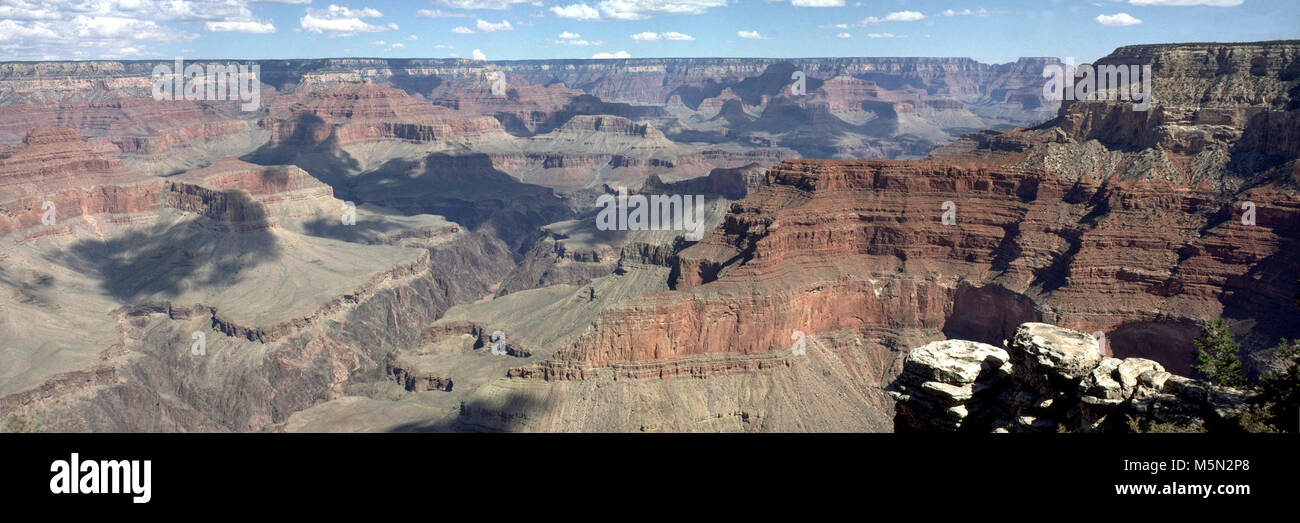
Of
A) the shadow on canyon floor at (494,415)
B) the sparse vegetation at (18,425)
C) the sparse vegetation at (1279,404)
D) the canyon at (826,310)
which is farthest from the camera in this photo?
the canyon at (826,310)

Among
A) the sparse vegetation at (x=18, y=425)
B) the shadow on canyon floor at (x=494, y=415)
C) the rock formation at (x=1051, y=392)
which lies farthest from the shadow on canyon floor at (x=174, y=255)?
the rock formation at (x=1051, y=392)

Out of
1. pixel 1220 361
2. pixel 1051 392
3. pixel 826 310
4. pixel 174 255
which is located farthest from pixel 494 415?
pixel 174 255

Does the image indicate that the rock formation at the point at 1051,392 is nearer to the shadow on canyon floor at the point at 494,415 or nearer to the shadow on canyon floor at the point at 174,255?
the shadow on canyon floor at the point at 494,415

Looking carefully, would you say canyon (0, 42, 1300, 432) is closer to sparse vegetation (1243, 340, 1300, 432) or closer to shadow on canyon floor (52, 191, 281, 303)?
sparse vegetation (1243, 340, 1300, 432)

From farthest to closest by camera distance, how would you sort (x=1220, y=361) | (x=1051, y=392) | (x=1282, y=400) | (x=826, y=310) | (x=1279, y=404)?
(x=826, y=310), (x=1220, y=361), (x=1051, y=392), (x=1282, y=400), (x=1279, y=404)

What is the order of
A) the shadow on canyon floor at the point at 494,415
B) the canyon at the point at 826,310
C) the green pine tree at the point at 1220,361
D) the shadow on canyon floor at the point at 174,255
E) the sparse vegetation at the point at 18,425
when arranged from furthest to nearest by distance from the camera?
the shadow on canyon floor at the point at 174,255 < the canyon at the point at 826,310 < the shadow on canyon floor at the point at 494,415 < the green pine tree at the point at 1220,361 < the sparse vegetation at the point at 18,425

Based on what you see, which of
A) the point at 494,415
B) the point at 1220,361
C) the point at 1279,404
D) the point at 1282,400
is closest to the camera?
the point at 1279,404

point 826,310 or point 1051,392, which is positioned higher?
point 1051,392

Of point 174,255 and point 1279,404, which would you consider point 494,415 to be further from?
point 174,255
